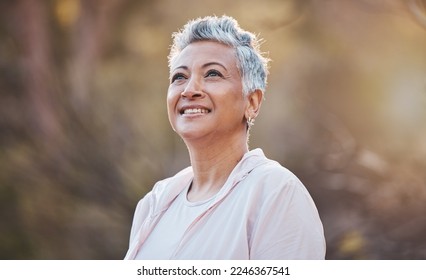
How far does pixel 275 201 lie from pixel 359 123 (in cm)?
188

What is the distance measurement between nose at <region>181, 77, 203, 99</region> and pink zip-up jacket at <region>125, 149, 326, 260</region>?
8.6 inches

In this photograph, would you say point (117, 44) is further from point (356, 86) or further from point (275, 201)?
point (275, 201)

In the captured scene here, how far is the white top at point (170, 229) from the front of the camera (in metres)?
1.47

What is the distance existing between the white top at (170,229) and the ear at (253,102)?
27 centimetres

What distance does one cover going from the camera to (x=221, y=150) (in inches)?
62.8

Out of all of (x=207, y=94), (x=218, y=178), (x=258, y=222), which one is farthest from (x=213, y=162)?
(x=258, y=222)

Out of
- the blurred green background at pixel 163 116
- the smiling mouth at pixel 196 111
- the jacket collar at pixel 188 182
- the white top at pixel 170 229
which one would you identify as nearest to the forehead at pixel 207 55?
the smiling mouth at pixel 196 111

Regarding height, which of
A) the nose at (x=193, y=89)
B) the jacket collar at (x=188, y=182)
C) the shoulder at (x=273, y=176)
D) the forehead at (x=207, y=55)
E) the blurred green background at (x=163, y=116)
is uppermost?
the blurred green background at (x=163, y=116)

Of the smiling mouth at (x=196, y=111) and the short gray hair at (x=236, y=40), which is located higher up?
the short gray hair at (x=236, y=40)

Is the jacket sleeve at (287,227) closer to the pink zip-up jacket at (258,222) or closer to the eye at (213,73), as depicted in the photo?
the pink zip-up jacket at (258,222)

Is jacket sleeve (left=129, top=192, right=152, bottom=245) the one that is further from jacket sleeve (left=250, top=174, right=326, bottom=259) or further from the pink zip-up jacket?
jacket sleeve (left=250, top=174, right=326, bottom=259)

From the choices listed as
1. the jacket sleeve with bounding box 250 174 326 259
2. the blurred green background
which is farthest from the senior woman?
the blurred green background
